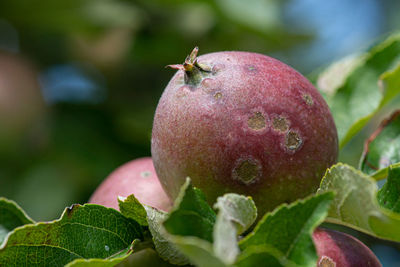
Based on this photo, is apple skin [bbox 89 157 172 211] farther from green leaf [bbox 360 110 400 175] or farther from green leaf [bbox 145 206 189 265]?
green leaf [bbox 360 110 400 175]

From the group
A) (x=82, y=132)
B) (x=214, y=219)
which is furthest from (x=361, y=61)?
(x=82, y=132)

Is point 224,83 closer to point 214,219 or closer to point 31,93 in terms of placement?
point 214,219

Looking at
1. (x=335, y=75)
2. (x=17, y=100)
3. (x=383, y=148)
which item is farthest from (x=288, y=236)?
(x=17, y=100)

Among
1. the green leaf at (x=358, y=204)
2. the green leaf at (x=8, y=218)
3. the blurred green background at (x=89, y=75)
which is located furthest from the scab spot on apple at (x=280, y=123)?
the blurred green background at (x=89, y=75)

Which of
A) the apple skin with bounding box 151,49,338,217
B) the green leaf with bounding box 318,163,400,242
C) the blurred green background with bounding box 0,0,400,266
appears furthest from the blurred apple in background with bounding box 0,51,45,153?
the green leaf with bounding box 318,163,400,242

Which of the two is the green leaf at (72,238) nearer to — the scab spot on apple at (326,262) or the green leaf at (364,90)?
the scab spot on apple at (326,262)

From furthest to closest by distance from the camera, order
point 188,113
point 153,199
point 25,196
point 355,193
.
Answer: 1. point 25,196
2. point 153,199
3. point 188,113
4. point 355,193
